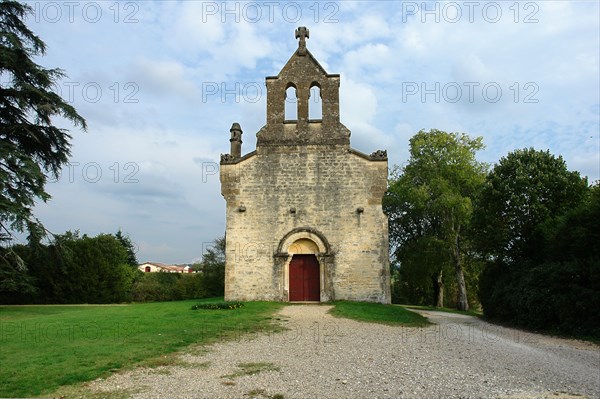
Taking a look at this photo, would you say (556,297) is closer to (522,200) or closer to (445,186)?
(522,200)

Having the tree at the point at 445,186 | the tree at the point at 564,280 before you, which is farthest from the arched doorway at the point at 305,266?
the tree at the point at 445,186

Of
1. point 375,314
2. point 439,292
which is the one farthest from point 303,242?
point 439,292

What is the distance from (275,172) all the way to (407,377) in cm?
1556

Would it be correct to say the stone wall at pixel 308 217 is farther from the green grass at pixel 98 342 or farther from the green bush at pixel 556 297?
the green bush at pixel 556 297

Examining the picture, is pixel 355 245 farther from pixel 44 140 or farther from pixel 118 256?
pixel 118 256

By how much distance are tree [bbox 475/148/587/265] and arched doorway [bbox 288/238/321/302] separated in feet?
25.0

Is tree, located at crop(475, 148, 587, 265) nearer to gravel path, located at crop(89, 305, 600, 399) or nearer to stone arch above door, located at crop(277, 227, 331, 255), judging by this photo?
gravel path, located at crop(89, 305, 600, 399)

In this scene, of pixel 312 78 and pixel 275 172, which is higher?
pixel 312 78

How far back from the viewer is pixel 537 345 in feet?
39.0

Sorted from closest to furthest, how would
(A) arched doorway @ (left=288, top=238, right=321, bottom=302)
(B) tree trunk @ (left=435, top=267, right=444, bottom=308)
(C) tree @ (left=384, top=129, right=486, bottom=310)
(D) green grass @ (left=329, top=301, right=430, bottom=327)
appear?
(D) green grass @ (left=329, top=301, right=430, bottom=327) → (A) arched doorway @ (left=288, top=238, right=321, bottom=302) → (C) tree @ (left=384, top=129, right=486, bottom=310) → (B) tree trunk @ (left=435, top=267, right=444, bottom=308)

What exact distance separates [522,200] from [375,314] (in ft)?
23.9

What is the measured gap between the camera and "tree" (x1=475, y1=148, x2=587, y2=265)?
671 inches

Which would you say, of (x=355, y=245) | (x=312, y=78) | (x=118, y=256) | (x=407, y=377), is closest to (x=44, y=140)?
(x=118, y=256)

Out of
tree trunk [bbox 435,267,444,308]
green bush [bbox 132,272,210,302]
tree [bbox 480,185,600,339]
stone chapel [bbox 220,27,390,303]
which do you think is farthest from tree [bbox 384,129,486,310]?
green bush [bbox 132,272,210,302]
